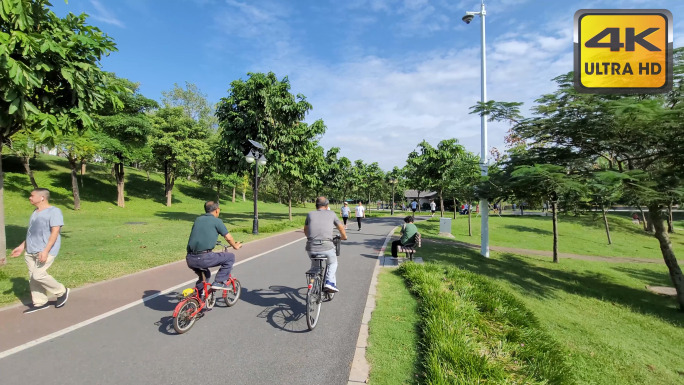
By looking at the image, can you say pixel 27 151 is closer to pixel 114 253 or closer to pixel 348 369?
pixel 114 253

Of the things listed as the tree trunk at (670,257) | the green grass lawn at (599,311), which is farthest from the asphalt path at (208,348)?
the tree trunk at (670,257)

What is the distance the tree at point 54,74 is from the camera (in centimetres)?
556

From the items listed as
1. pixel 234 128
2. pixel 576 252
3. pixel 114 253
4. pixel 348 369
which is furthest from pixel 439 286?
pixel 234 128

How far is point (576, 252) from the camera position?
55.2 feet

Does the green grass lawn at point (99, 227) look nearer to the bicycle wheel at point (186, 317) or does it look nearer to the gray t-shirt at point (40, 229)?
the gray t-shirt at point (40, 229)

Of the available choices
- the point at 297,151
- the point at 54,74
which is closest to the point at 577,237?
the point at 297,151

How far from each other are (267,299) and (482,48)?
13483mm

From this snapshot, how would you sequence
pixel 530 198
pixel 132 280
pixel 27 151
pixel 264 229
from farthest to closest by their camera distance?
1. pixel 27 151
2. pixel 264 229
3. pixel 530 198
4. pixel 132 280

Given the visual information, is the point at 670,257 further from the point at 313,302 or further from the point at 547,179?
the point at 313,302

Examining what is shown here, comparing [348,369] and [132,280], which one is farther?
[132,280]

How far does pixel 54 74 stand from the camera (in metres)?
6.91

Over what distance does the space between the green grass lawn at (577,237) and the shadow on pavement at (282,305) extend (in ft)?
44.9

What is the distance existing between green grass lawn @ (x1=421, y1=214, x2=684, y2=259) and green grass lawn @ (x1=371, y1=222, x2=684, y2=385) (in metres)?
3.46

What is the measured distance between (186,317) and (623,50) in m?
9.15
